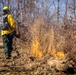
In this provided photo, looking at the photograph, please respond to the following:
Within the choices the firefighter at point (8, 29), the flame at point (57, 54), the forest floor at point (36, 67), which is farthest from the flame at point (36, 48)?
the firefighter at point (8, 29)

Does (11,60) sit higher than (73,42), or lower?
lower

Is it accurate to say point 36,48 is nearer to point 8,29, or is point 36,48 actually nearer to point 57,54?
point 57,54

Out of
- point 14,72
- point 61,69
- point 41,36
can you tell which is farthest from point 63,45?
point 14,72

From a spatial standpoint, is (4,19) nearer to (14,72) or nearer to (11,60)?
(11,60)

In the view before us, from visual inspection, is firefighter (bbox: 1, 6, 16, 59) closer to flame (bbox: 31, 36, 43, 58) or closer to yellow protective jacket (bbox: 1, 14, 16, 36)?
yellow protective jacket (bbox: 1, 14, 16, 36)

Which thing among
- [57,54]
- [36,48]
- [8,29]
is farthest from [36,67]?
[8,29]

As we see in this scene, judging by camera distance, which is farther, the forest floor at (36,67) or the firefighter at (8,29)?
the firefighter at (8,29)

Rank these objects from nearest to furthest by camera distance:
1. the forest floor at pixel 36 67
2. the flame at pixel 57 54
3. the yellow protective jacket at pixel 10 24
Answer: the forest floor at pixel 36 67 → the flame at pixel 57 54 → the yellow protective jacket at pixel 10 24

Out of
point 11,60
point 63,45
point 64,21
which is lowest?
point 11,60

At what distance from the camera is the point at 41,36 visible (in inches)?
395

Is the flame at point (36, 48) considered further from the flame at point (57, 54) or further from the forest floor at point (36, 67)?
the flame at point (57, 54)

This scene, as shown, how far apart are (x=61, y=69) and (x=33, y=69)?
37.6 inches

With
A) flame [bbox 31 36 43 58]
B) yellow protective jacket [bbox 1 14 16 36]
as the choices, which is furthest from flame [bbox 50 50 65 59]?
yellow protective jacket [bbox 1 14 16 36]

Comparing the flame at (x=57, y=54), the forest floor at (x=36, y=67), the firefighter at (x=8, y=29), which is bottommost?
the forest floor at (x=36, y=67)
